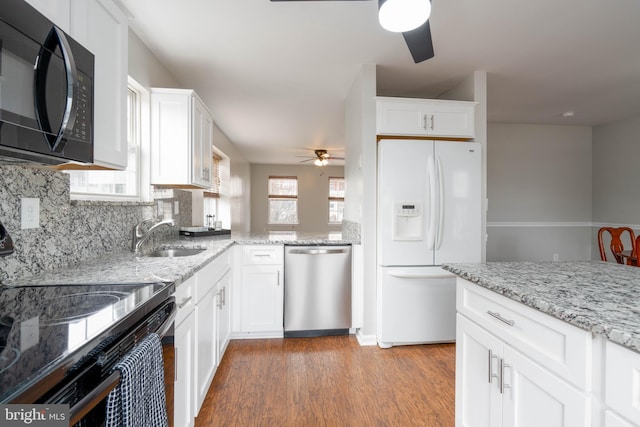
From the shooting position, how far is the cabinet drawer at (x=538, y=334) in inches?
34.0

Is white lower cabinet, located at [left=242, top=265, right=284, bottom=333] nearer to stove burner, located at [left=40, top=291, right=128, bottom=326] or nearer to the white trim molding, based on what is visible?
stove burner, located at [left=40, top=291, right=128, bottom=326]

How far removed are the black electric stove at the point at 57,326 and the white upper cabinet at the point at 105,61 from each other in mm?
530

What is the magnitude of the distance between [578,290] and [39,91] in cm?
178

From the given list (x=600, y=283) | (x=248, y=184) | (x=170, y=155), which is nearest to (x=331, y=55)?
(x=170, y=155)

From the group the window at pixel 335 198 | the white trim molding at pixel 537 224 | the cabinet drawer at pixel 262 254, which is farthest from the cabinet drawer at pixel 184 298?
the window at pixel 335 198

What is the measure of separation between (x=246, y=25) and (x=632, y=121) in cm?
538

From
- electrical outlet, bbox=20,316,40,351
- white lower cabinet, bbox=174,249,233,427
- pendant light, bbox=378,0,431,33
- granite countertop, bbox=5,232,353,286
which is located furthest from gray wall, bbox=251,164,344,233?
electrical outlet, bbox=20,316,40,351

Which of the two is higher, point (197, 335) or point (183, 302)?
point (183, 302)

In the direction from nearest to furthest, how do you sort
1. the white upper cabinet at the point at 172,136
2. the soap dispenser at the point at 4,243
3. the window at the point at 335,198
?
the soap dispenser at the point at 4,243, the white upper cabinet at the point at 172,136, the window at the point at 335,198

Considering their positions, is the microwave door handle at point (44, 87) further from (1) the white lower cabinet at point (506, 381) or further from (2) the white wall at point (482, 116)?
(2) the white wall at point (482, 116)

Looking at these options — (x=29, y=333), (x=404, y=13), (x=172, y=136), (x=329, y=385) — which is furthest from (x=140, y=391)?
(x=172, y=136)

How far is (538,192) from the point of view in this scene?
4906mm

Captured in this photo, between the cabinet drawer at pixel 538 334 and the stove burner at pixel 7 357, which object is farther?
the cabinet drawer at pixel 538 334

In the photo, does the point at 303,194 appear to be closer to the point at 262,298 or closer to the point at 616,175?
the point at 262,298
